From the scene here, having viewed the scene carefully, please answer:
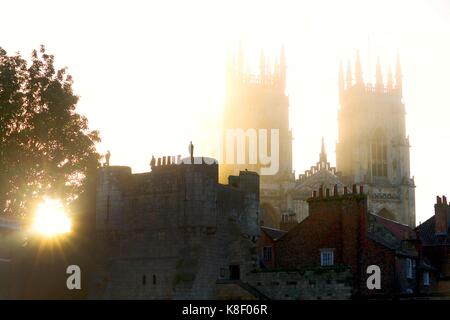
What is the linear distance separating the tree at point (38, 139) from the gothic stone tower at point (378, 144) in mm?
70781

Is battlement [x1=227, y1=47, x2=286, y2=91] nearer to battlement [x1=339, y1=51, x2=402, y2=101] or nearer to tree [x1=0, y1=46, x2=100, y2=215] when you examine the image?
battlement [x1=339, y1=51, x2=402, y2=101]

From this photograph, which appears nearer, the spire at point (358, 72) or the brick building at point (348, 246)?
the brick building at point (348, 246)

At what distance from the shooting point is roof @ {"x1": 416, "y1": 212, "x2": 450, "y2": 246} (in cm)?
7438

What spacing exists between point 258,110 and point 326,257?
8273cm

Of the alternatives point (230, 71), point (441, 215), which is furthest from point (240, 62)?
point (441, 215)

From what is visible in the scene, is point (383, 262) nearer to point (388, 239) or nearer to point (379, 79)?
point (388, 239)

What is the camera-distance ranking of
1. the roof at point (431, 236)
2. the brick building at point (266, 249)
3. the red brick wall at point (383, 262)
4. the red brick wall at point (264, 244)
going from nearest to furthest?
1. the red brick wall at point (383, 262)
2. the brick building at point (266, 249)
3. the red brick wall at point (264, 244)
4. the roof at point (431, 236)

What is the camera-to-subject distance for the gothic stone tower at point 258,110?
445ft

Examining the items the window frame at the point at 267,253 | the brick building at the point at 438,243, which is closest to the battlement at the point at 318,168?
the brick building at the point at 438,243

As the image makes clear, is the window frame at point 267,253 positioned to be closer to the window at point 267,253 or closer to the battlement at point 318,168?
the window at point 267,253

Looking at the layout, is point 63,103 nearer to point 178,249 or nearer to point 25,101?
point 25,101

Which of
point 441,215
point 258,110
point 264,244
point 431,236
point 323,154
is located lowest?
point 264,244

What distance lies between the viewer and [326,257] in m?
57.4
